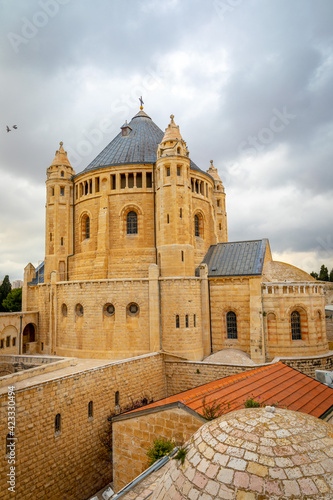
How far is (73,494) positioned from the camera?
647 inches

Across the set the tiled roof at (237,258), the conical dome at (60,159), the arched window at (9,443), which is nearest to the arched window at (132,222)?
the tiled roof at (237,258)

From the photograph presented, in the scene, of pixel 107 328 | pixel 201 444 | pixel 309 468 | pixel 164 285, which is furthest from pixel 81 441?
pixel 309 468

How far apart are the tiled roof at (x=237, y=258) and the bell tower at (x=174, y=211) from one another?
8.27ft

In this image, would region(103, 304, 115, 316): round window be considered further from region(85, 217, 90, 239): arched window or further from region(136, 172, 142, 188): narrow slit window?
region(136, 172, 142, 188): narrow slit window

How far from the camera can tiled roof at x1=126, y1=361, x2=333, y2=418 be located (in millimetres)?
14070

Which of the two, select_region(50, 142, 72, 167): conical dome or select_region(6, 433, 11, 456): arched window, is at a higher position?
select_region(50, 142, 72, 167): conical dome

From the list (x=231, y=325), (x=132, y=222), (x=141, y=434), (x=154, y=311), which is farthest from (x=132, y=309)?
(x=141, y=434)

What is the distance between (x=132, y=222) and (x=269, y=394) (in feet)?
62.4

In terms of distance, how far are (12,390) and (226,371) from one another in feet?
44.5

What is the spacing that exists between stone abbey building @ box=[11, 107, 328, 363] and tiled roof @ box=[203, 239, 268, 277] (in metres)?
0.09

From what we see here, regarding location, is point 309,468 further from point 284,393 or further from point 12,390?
point 12,390

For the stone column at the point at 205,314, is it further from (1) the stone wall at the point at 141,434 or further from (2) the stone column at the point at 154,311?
(1) the stone wall at the point at 141,434

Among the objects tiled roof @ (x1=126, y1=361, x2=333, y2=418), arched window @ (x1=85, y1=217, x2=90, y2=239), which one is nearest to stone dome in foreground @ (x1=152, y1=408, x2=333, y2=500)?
tiled roof @ (x1=126, y1=361, x2=333, y2=418)

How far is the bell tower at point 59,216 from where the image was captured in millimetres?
32312
